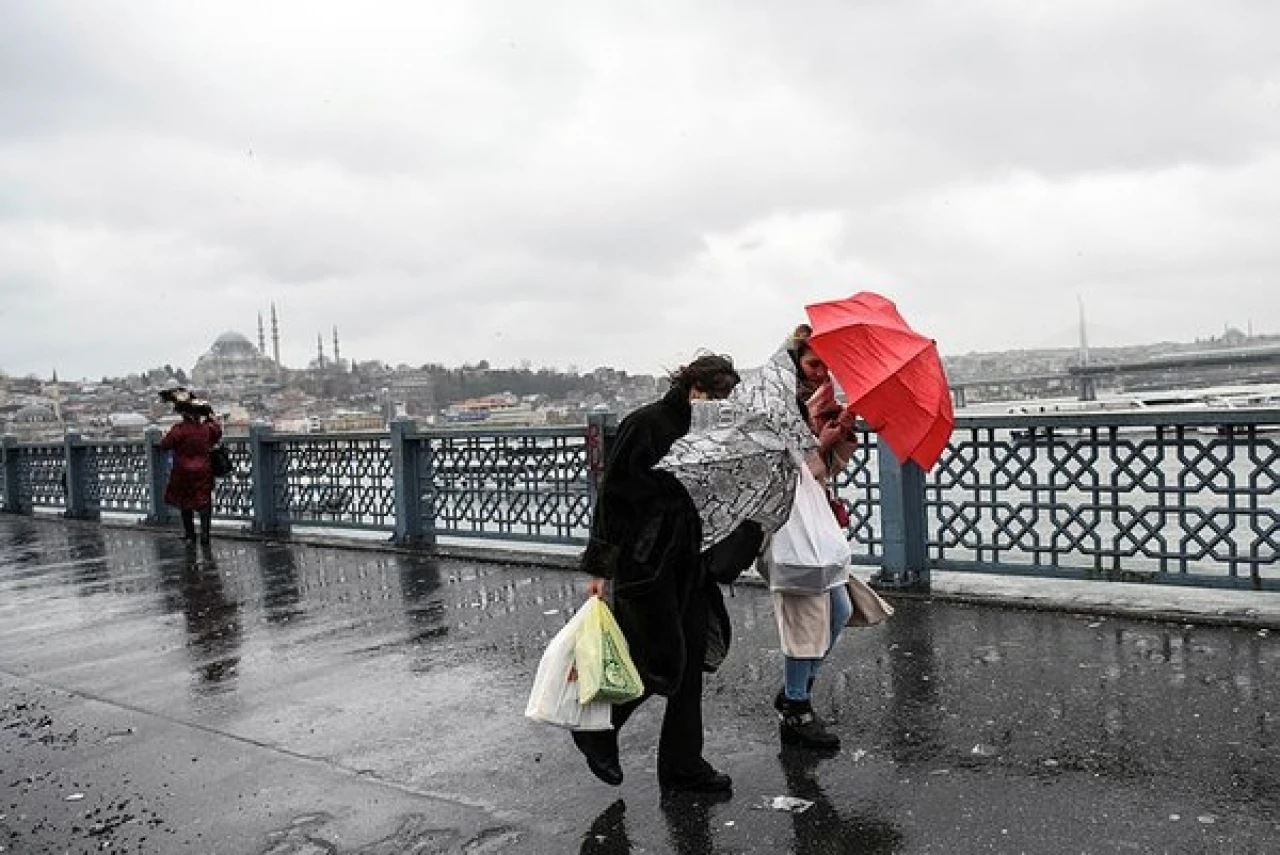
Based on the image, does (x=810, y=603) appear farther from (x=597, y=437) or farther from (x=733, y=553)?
(x=597, y=437)

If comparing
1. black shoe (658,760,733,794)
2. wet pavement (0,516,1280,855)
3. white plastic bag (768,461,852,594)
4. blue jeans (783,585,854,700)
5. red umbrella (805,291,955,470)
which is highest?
red umbrella (805,291,955,470)

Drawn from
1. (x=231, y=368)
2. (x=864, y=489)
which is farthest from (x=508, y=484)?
(x=231, y=368)

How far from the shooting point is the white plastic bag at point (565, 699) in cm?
397

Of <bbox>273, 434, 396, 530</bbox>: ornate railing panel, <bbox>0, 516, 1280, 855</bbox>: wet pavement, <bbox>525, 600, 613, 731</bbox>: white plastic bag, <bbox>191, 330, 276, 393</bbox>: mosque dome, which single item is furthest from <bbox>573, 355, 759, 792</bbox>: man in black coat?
<bbox>191, 330, 276, 393</bbox>: mosque dome

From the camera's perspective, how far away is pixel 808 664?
4.62 meters

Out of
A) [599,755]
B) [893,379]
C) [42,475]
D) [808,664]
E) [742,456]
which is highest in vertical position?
[893,379]

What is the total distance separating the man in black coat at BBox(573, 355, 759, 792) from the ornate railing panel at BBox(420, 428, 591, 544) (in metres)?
5.26

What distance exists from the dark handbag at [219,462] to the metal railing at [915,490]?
311 millimetres

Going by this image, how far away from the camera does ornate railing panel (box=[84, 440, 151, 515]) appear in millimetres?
16094

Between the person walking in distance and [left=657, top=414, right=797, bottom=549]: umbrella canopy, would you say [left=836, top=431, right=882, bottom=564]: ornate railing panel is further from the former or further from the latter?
the person walking in distance

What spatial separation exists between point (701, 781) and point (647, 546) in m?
0.98

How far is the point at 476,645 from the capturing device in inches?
274

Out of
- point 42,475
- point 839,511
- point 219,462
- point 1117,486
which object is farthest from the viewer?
point 42,475

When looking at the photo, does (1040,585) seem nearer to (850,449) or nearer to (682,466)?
(850,449)
